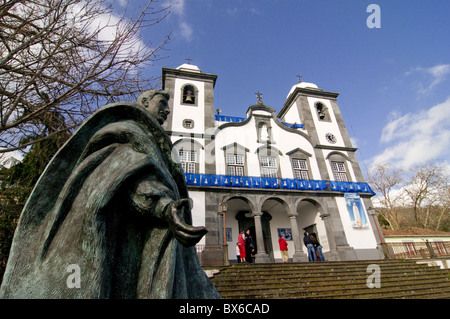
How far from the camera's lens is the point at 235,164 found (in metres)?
14.8

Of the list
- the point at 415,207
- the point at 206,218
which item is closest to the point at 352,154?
the point at 206,218

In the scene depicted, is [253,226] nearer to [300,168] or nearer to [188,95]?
[300,168]

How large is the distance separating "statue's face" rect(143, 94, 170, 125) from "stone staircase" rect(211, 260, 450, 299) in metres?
6.09

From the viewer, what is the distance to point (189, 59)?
60.9ft

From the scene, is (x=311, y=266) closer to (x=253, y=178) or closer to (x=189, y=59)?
(x=253, y=178)

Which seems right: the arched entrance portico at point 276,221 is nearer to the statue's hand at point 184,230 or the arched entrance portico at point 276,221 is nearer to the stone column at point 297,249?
the stone column at point 297,249

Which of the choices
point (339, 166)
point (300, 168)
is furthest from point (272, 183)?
point (339, 166)

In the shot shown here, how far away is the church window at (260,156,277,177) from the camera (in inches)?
588

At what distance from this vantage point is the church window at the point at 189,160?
1405cm

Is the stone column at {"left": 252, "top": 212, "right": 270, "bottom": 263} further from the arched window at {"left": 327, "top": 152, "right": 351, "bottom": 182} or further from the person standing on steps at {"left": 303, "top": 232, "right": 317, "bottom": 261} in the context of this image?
the arched window at {"left": 327, "top": 152, "right": 351, "bottom": 182}

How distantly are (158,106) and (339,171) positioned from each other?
1672 cm

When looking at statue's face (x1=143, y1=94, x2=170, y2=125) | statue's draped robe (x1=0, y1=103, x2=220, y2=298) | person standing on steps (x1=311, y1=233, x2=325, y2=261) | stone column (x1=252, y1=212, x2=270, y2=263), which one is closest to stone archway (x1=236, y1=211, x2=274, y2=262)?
stone column (x1=252, y1=212, x2=270, y2=263)

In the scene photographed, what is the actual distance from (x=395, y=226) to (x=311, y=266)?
2225cm

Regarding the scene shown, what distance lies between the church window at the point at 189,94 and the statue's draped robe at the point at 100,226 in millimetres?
15339
